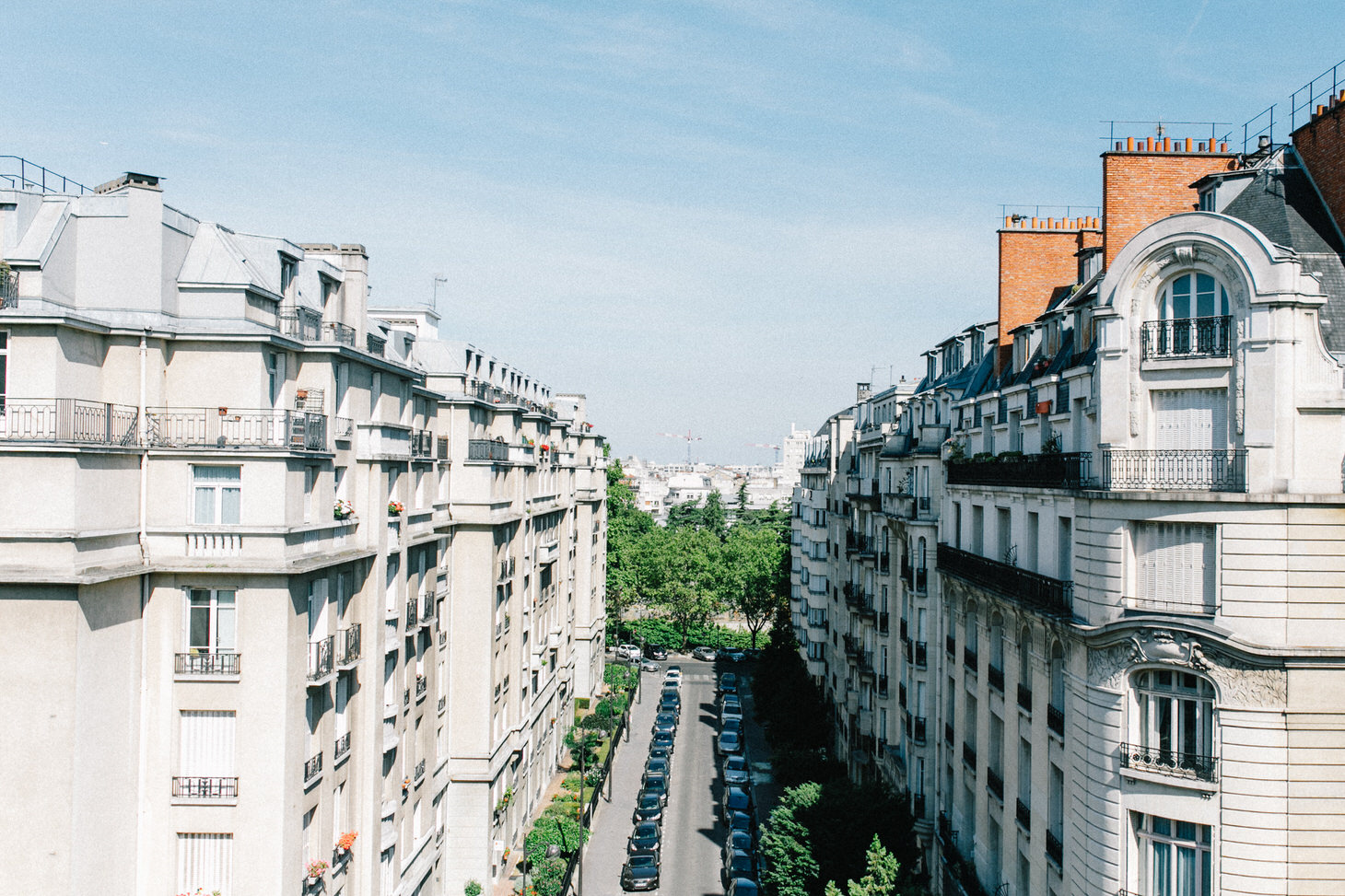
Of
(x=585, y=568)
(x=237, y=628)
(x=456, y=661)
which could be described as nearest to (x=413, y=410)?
(x=456, y=661)

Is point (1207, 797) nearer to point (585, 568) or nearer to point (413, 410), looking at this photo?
point (413, 410)

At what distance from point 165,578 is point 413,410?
49.2 feet

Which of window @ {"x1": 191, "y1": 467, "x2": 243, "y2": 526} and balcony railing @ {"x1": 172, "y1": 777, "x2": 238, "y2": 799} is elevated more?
window @ {"x1": 191, "y1": 467, "x2": 243, "y2": 526}

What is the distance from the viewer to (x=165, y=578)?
965 inches

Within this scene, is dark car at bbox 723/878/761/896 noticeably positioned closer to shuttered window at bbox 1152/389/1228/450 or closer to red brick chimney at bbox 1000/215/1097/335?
red brick chimney at bbox 1000/215/1097/335

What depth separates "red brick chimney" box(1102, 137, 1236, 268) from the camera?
27719 millimetres

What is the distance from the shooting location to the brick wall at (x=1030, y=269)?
3634cm

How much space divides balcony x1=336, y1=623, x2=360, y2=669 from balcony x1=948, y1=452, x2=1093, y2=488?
20.0 m

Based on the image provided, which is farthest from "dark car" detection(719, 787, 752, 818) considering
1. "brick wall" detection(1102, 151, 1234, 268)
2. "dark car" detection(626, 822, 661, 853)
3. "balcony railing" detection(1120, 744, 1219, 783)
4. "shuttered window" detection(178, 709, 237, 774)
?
"brick wall" detection(1102, 151, 1234, 268)

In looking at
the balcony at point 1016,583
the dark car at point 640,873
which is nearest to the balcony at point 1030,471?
the balcony at point 1016,583

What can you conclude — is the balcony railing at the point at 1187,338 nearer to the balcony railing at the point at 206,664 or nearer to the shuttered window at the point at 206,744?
the balcony railing at the point at 206,664

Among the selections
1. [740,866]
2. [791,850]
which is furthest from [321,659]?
[740,866]

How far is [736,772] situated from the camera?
6234 centimetres

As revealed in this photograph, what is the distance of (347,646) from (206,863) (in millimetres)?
6801
